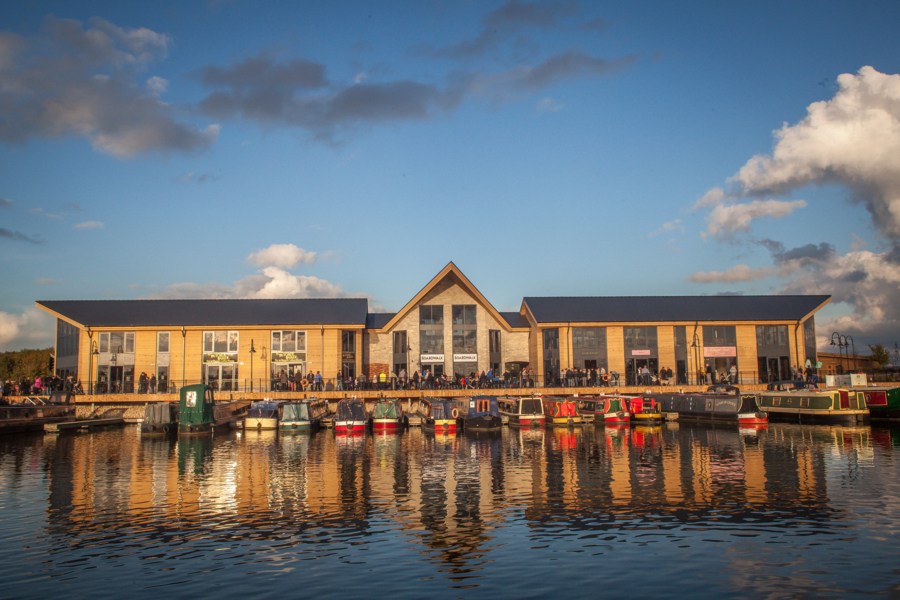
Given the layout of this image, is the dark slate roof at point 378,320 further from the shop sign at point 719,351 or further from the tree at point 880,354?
the tree at point 880,354

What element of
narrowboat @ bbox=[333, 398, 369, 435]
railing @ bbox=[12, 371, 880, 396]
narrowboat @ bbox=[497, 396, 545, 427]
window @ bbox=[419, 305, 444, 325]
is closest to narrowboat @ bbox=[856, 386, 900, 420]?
railing @ bbox=[12, 371, 880, 396]

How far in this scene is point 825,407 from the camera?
5503cm

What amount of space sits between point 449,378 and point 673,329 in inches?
862

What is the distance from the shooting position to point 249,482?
31500 mm

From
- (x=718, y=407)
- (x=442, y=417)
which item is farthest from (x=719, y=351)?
(x=442, y=417)

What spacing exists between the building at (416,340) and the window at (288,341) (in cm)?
13

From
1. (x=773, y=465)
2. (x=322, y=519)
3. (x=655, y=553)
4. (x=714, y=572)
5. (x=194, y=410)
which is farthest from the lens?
(x=194, y=410)

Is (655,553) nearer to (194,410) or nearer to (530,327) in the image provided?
(194,410)

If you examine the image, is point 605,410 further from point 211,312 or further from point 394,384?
point 211,312

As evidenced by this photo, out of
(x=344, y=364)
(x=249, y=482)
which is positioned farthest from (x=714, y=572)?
(x=344, y=364)

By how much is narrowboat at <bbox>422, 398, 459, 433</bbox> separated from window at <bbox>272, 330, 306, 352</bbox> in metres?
17.4

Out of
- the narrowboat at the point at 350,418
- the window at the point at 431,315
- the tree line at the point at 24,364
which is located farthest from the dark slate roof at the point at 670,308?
the tree line at the point at 24,364

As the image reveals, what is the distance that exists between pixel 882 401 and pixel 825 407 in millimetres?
5587

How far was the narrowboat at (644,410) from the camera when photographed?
59.8 metres
